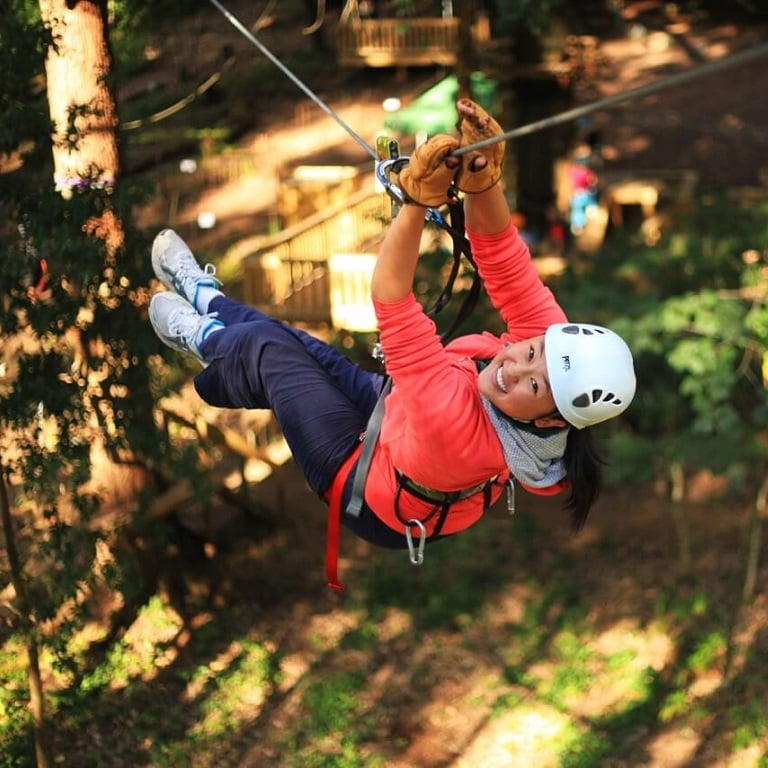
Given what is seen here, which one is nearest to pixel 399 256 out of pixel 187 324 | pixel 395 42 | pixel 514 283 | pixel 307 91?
pixel 514 283

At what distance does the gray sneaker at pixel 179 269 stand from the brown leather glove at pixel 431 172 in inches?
59.3

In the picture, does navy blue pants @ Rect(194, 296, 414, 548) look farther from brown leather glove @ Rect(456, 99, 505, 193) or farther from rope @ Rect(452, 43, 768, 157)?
rope @ Rect(452, 43, 768, 157)

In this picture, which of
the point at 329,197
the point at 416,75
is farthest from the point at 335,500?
the point at 416,75

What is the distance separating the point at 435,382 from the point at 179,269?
150 cm

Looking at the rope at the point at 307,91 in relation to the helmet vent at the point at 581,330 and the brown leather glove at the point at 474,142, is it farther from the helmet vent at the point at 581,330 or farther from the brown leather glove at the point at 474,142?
the helmet vent at the point at 581,330

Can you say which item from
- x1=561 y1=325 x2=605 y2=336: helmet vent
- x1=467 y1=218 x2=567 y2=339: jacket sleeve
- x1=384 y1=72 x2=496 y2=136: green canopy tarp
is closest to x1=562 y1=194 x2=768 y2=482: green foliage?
x1=384 y1=72 x2=496 y2=136: green canopy tarp

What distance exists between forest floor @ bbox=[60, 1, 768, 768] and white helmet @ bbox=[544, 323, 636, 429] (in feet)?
16.9

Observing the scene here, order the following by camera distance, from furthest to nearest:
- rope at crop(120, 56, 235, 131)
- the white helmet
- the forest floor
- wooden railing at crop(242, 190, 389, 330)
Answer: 1. wooden railing at crop(242, 190, 389, 330)
2. the forest floor
3. rope at crop(120, 56, 235, 131)
4. the white helmet

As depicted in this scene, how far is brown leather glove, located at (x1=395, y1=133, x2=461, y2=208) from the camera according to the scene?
2.42 metres

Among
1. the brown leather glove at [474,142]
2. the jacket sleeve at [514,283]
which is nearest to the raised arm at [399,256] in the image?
the brown leather glove at [474,142]

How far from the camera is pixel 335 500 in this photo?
3.25 m

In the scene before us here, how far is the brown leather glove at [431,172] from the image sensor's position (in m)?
2.42

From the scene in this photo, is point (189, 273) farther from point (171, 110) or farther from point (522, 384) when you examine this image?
point (171, 110)

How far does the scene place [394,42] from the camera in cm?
1745
